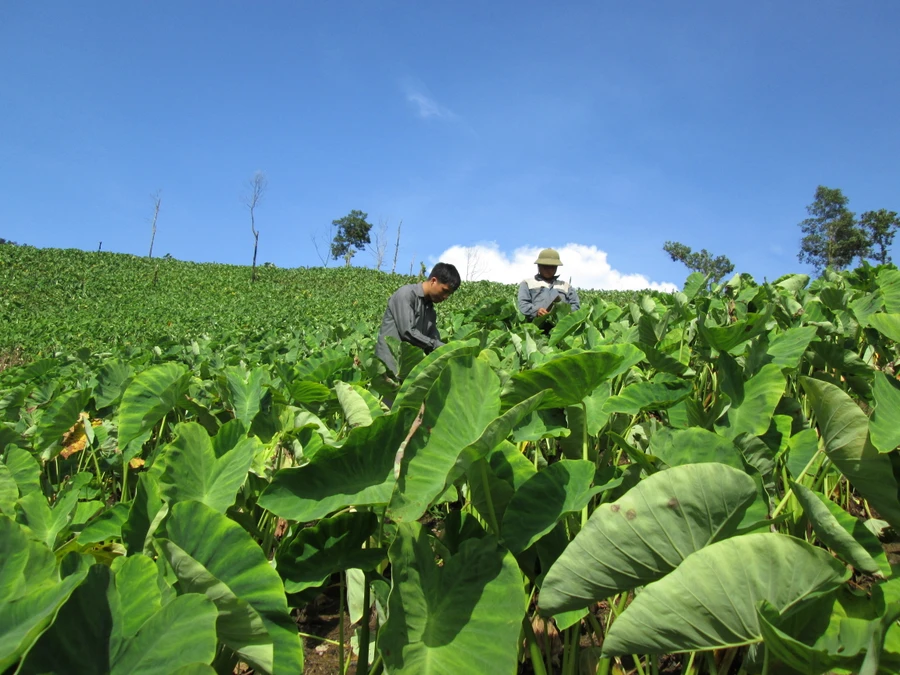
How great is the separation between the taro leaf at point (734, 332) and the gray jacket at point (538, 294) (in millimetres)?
2460

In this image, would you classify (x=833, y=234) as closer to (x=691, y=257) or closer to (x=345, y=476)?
(x=691, y=257)

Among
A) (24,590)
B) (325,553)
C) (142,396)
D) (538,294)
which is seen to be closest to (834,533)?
(325,553)

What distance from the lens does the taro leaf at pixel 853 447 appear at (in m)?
0.85

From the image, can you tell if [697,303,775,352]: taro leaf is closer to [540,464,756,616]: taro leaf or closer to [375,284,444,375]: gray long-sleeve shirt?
[540,464,756,616]: taro leaf

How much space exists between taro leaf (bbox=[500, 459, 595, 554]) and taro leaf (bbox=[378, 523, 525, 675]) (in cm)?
7

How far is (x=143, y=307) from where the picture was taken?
59.0 feet

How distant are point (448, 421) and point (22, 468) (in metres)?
1.36

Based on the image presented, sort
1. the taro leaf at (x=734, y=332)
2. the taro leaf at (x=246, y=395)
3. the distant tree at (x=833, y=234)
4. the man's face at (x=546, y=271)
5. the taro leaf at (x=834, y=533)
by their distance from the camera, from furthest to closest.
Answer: the distant tree at (x=833, y=234), the man's face at (x=546, y=271), the taro leaf at (x=246, y=395), the taro leaf at (x=734, y=332), the taro leaf at (x=834, y=533)

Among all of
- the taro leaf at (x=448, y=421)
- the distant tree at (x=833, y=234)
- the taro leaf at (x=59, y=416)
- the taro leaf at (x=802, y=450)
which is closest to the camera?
the taro leaf at (x=448, y=421)

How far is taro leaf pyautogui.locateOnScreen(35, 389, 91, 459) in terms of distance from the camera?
1980 mm

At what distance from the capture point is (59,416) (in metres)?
2.02

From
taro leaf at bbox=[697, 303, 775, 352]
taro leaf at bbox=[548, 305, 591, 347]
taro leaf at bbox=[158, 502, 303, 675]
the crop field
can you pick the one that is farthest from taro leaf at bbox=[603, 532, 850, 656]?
taro leaf at bbox=[548, 305, 591, 347]

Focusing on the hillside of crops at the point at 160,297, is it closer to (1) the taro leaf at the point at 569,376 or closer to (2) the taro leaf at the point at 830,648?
(1) the taro leaf at the point at 569,376

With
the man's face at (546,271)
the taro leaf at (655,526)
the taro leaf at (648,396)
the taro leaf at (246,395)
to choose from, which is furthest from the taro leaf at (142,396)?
the man's face at (546,271)
